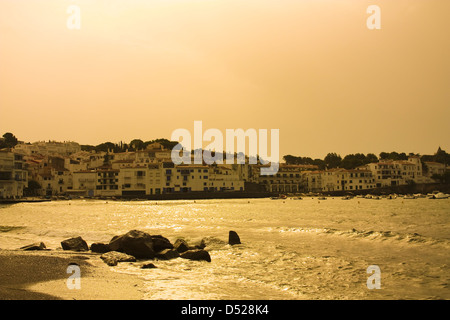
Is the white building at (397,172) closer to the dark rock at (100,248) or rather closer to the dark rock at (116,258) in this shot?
the dark rock at (100,248)

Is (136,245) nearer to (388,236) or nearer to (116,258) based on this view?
(116,258)

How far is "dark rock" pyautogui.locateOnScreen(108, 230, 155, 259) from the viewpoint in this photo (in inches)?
773

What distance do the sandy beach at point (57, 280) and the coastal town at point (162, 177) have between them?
93.8m

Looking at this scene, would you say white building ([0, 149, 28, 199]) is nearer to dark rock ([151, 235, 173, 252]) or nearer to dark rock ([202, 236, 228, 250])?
dark rock ([202, 236, 228, 250])

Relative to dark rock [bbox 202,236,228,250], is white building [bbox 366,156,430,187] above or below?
above

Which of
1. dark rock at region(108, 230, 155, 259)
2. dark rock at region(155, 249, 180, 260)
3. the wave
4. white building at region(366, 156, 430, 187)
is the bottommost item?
the wave

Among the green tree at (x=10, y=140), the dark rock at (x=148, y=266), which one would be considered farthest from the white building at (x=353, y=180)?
the dark rock at (x=148, y=266)

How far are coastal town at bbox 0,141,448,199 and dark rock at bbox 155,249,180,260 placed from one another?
9287cm

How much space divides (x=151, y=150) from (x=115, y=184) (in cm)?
2595

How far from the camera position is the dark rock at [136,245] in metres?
19.6

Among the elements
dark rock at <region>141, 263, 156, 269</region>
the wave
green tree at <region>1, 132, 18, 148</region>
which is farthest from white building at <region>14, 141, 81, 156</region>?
dark rock at <region>141, 263, 156, 269</region>
